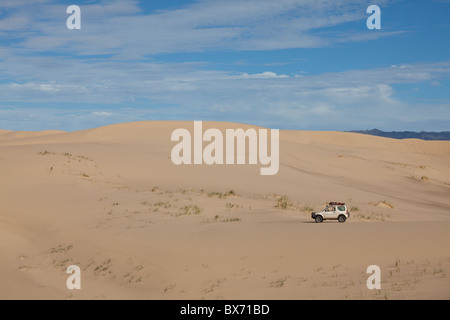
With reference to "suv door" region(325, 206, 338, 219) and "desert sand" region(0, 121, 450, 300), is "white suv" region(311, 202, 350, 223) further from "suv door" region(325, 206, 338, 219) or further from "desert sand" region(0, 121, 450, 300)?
"desert sand" region(0, 121, 450, 300)

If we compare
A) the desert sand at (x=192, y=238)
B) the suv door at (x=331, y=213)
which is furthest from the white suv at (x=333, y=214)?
the desert sand at (x=192, y=238)

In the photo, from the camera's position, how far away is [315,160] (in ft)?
167

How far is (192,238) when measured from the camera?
1628cm

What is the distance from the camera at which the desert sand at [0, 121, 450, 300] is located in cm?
1241

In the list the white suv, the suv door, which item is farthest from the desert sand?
the suv door

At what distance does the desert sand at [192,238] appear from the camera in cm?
1241

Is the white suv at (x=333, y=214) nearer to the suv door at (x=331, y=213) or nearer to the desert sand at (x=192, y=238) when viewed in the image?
the suv door at (x=331, y=213)

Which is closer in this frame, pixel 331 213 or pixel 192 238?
pixel 192 238

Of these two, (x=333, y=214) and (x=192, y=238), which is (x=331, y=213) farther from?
(x=192, y=238)

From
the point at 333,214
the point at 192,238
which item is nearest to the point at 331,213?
the point at 333,214
